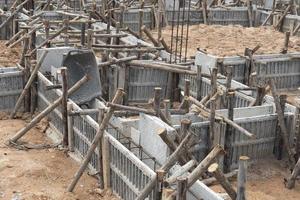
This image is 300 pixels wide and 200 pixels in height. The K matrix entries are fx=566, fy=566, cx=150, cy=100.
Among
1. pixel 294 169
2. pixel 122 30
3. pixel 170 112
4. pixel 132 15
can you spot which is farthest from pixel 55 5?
pixel 294 169

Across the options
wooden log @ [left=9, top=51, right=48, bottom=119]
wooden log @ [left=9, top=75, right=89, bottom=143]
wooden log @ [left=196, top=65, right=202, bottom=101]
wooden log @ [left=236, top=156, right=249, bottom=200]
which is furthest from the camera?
wooden log @ [left=196, top=65, right=202, bottom=101]

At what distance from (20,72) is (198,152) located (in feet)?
17.1

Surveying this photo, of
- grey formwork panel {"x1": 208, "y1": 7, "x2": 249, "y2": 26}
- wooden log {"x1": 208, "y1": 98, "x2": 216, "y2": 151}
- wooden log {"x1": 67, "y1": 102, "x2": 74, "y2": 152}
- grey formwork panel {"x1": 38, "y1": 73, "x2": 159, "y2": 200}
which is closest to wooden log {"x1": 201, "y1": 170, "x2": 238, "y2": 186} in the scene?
wooden log {"x1": 208, "y1": 98, "x2": 216, "y2": 151}

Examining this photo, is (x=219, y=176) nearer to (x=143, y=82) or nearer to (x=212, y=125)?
(x=212, y=125)

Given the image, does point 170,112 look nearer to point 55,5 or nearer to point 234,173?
point 234,173

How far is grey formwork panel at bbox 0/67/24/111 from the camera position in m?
13.4

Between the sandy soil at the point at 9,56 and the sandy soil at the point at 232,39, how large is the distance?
5.88 metres

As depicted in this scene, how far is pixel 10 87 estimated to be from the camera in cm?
1352

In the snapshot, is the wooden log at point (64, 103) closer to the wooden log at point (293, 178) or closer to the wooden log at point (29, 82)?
the wooden log at point (29, 82)

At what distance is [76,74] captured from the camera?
1257 centimetres

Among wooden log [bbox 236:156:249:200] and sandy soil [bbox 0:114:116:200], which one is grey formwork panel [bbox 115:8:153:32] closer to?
sandy soil [bbox 0:114:116:200]

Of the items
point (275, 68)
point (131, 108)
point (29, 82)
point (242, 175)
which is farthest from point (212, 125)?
point (275, 68)

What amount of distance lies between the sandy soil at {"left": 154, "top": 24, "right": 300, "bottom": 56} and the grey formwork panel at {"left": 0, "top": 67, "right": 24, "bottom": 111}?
7.52 metres

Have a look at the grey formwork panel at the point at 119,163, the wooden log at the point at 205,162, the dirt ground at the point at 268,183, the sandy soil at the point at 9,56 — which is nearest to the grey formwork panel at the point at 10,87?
the grey formwork panel at the point at 119,163
